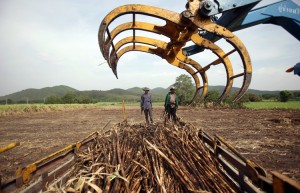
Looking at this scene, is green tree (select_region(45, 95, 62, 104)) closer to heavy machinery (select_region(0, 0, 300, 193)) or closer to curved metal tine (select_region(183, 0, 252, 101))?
heavy machinery (select_region(0, 0, 300, 193))

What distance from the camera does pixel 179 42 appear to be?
3.54 m

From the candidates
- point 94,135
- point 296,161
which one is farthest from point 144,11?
point 296,161

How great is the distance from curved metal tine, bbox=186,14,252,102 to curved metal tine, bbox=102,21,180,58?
0.38 metres

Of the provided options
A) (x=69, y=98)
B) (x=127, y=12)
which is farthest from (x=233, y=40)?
(x=69, y=98)

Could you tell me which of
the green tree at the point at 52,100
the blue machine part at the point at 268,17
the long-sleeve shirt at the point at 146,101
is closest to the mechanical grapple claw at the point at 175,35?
the blue machine part at the point at 268,17

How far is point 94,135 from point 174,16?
3077 mm

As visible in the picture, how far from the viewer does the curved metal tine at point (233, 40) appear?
288 cm

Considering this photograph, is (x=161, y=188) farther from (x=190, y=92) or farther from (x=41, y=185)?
(x=190, y=92)

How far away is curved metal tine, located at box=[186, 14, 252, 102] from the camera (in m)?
2.88

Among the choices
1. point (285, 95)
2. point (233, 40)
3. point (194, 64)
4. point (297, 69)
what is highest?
point (233, 40)

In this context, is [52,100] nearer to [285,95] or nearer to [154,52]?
[285,95]

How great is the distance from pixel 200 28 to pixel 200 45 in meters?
0.43

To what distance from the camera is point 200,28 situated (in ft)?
9.51

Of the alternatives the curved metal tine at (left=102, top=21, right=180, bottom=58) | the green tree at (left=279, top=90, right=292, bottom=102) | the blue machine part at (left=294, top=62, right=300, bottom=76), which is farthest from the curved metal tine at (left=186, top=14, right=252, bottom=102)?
the green tree at (left=279, top=90, right=292, bottom=102)
